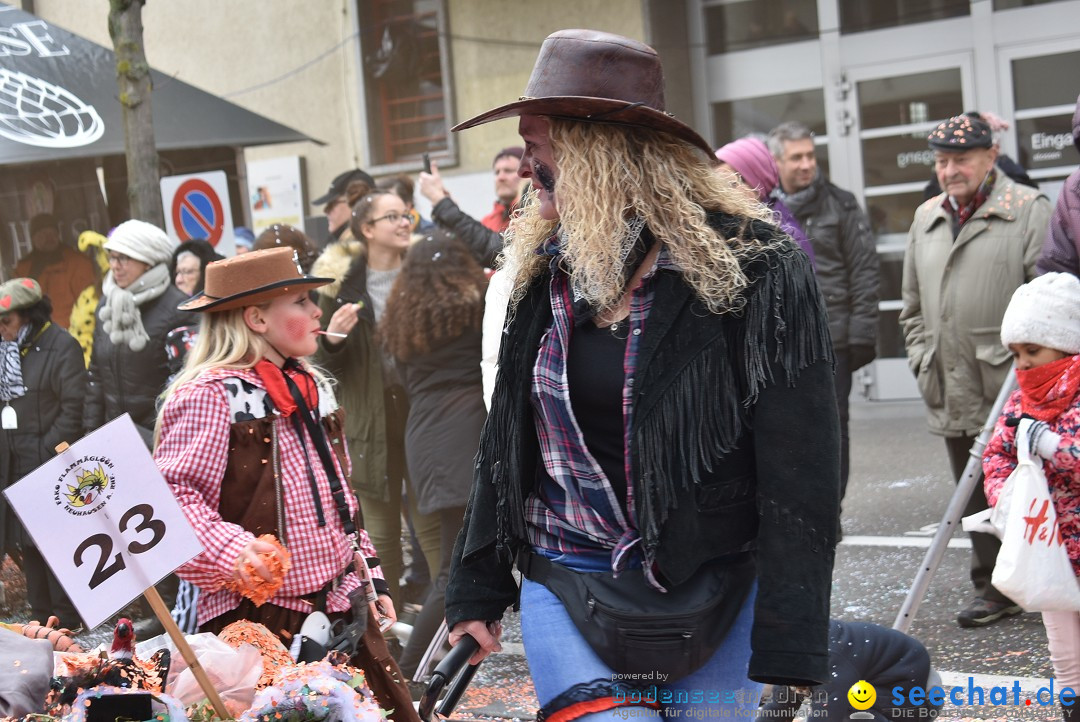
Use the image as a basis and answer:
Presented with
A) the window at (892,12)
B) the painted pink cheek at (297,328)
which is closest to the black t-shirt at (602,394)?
the painted pink cheek at (297,328)

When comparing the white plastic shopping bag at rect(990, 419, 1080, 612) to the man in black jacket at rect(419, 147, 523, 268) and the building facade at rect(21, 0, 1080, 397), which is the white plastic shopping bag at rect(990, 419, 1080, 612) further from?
the building facade at rect(21, 0, 1080, 397)

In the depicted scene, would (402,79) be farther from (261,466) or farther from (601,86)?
(601,86)

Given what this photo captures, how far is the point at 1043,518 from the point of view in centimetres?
427

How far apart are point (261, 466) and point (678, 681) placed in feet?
5.34

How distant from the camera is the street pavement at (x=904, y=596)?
5.15 metres

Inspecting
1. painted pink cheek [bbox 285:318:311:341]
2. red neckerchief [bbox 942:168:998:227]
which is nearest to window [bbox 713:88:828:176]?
red neckerchief [bbox 942:168:998:227]

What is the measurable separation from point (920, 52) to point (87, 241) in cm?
709

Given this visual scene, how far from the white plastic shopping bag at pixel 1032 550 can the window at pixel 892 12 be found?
7852mm

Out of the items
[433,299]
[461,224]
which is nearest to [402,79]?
[461,224]

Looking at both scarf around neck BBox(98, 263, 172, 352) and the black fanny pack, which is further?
scarf around neck BBox(98, 263, 172, 352)

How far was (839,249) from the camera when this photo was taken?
747 centimetres

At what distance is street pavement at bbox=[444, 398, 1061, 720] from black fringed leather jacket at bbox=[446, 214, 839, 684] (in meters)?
0.39

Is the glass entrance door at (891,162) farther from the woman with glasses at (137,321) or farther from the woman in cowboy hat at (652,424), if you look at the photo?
the woman in cowboy hat at (652,424)

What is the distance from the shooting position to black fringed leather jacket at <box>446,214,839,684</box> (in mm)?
2457
